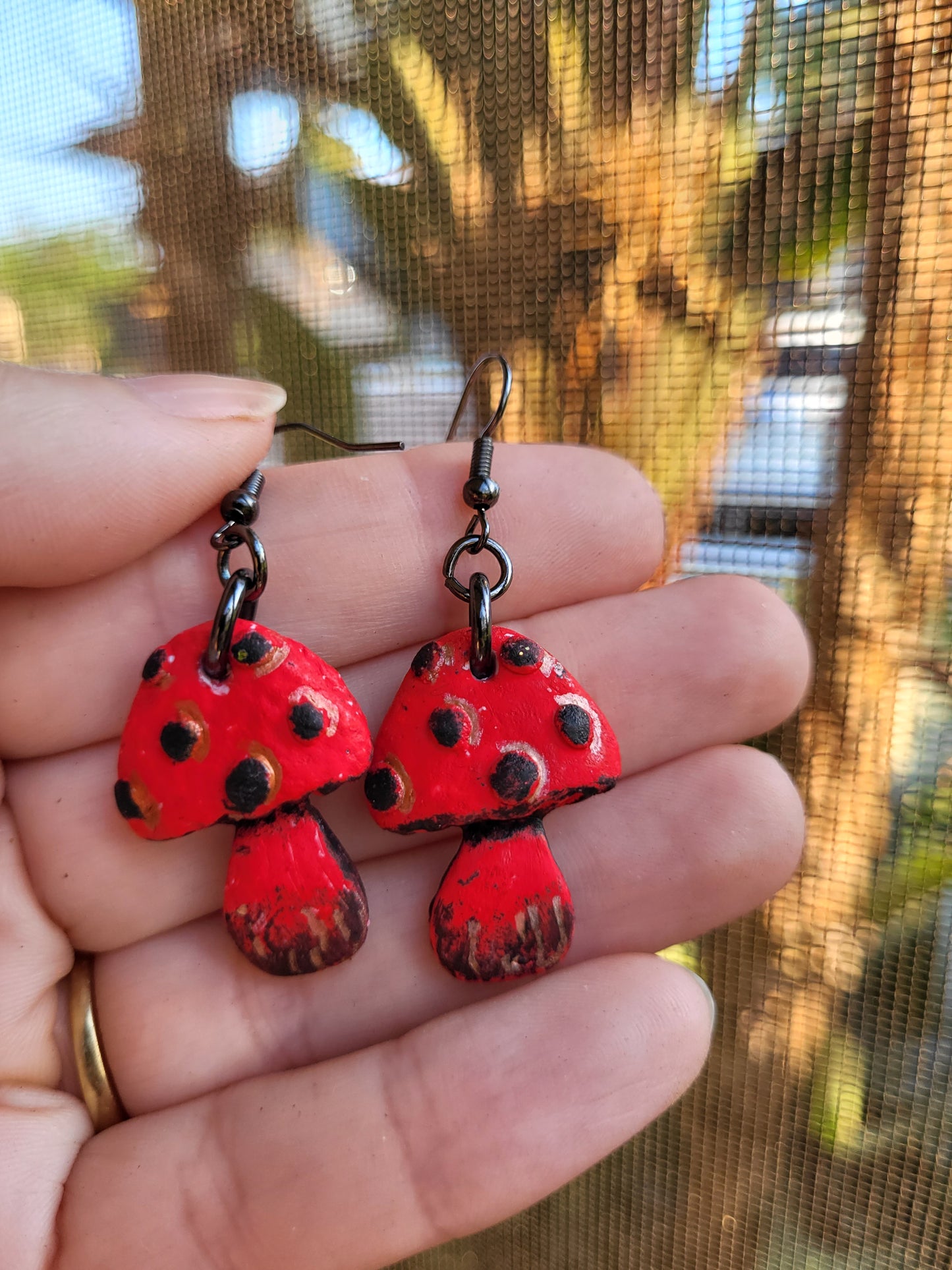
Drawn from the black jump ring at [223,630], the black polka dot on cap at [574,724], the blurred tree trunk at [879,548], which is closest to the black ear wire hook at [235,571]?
the black jump ring at [223,630]

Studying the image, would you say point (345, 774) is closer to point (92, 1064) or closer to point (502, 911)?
point (502, 911)

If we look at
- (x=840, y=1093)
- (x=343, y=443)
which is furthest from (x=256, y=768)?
(x=840, y=1093)

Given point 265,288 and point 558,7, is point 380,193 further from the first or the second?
point 558,7

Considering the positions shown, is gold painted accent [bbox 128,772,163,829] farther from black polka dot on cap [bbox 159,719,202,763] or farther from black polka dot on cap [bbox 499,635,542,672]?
black polka dot on cap [bbox 499,635,542,672]

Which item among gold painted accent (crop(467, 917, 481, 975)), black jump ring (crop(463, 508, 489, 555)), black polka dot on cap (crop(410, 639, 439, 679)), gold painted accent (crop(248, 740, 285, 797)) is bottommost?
gold painted accent (crop(467, 917, 481, 975))

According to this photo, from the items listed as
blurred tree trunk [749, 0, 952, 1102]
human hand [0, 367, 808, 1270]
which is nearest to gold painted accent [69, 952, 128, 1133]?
human hand [0, 367, 808, 1270]

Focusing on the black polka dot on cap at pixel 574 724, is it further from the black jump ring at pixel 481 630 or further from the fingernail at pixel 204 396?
the fingernail at pixel 204 396

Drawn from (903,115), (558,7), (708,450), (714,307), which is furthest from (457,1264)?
(558,7)
